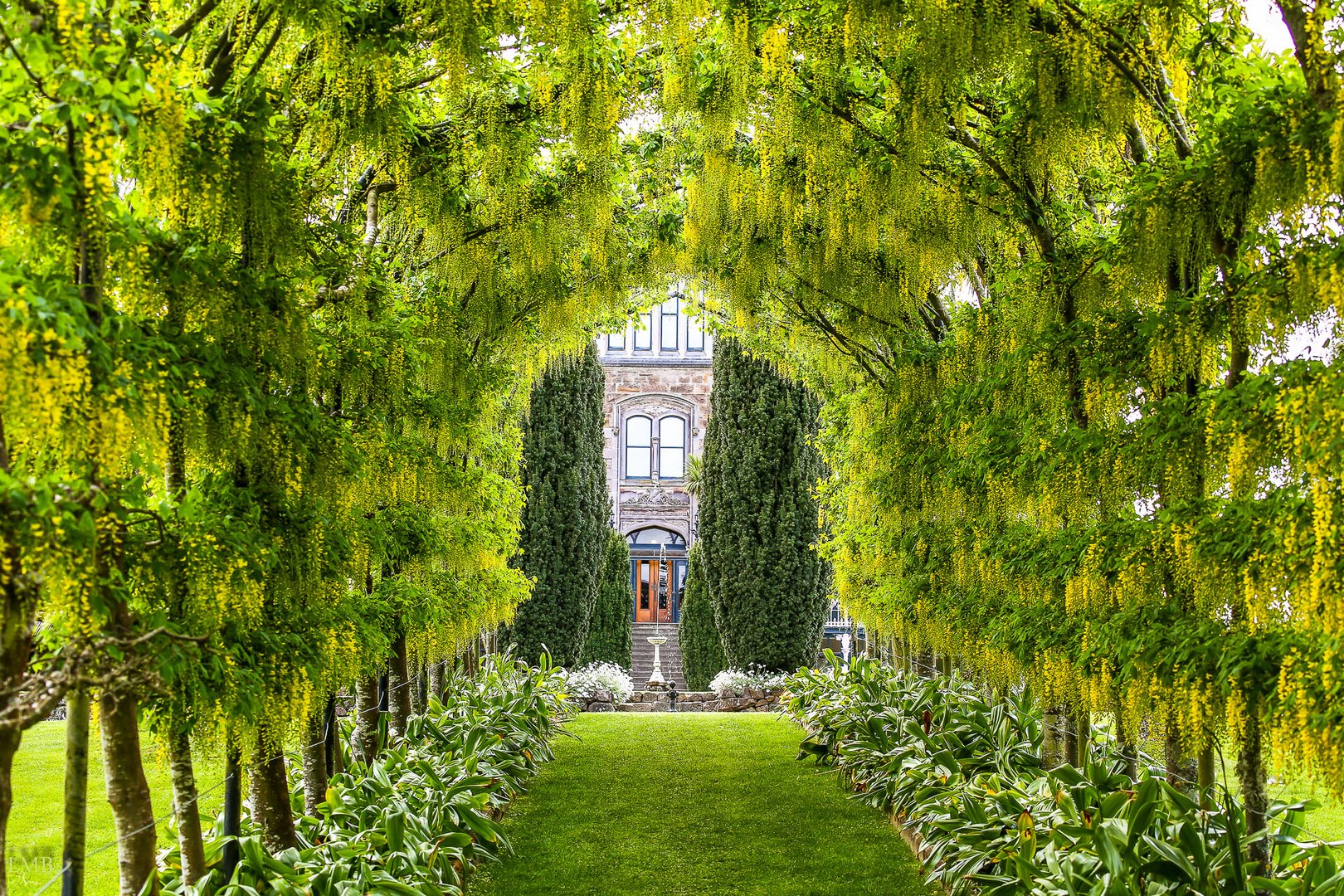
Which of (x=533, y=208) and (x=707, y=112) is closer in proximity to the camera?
(x=707, y=112)

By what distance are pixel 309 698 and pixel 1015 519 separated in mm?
3821

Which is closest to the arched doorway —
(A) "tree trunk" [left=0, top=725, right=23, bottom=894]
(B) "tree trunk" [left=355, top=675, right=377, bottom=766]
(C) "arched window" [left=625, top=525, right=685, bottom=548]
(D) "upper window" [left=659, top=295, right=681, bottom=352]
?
(C) "arched window" [left=625, top=525, right=685, bottom=548]

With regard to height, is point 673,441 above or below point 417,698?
above

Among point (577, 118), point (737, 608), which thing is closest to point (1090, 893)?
point (577, 118)

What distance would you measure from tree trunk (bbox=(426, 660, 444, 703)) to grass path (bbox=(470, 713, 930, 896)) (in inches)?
38.7

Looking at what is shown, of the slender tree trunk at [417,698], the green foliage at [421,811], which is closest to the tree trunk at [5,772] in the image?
the green foliage at [421,811]

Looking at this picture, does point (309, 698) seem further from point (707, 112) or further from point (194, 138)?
point (707, 112)

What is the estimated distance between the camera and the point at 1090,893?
3.07 meters

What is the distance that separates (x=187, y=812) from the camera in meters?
3.11

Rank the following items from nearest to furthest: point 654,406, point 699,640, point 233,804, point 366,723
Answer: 1. point 233,804
2. point 366,723
3. point 699,640
4. point 654,406

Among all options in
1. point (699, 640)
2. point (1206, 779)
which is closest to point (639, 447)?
point (699, 640)

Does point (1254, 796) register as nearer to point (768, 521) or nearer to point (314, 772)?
point (314, 772)

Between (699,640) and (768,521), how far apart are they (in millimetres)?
2638

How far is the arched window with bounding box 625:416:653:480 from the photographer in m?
19.3
